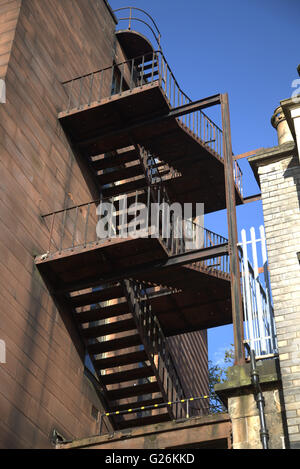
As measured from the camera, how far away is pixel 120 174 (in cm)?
1855

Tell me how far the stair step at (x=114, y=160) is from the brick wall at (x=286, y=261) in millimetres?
4647

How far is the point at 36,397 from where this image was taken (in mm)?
13133

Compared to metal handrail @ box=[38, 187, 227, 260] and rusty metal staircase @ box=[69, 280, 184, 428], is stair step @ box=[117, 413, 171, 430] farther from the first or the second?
metal handrail @ box=[38, 187, 227, 260]

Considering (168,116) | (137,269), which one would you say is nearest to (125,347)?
(137,269)

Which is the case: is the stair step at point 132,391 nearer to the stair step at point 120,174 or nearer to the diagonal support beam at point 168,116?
the stair step at point 120,174

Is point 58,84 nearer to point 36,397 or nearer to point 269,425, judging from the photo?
point 36,397

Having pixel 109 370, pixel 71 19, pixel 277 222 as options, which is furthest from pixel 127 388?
pixel 71 19

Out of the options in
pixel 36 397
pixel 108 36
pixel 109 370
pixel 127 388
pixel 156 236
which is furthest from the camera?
pixel 108 36

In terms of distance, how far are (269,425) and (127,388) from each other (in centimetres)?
549

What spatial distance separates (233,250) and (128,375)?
A: 4296 mm

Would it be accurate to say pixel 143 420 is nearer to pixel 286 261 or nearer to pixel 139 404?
pixel 139 404

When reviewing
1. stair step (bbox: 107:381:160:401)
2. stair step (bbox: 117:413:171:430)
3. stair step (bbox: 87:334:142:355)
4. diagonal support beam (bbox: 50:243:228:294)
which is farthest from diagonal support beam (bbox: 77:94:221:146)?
stair step (bbox: 117:413:171:430)

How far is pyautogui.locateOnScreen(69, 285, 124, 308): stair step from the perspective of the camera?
15383 mm

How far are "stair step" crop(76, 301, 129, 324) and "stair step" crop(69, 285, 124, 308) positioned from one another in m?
0.22
